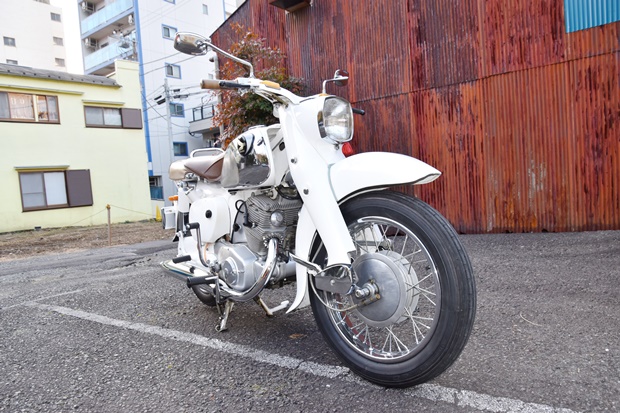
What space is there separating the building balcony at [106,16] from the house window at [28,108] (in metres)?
12.9

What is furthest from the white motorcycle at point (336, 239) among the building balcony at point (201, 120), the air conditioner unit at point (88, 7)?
the air conditioner unit at point (88, 7)

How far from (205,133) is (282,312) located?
25.9m

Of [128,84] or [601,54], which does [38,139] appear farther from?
[601,54]

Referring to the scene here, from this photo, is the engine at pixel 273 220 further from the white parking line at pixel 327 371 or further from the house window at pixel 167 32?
the house window at pixel 167 32

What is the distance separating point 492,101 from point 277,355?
15.7 feet

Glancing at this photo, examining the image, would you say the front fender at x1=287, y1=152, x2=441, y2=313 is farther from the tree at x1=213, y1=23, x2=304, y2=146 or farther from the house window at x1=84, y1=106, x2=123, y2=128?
the house window at x1=84, y1=106, x2=123, y2=128

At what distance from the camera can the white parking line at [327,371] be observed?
1.67 meters

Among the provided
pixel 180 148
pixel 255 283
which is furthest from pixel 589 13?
pixel 180 148

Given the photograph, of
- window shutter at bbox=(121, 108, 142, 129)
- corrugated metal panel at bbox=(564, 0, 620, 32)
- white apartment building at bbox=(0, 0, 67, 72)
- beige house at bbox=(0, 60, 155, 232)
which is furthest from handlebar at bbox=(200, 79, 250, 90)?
white apartment building at bbox=(0, 0, 67, 72)

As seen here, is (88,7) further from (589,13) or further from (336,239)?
(336,239)

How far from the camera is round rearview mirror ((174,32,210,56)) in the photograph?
7.85ft

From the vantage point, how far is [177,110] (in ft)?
89.2

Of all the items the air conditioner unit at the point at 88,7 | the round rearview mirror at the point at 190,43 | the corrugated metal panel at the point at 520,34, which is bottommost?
the round rearview mirror at the point at 190,43

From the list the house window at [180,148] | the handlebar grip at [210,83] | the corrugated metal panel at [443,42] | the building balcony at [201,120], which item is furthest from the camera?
the house window at [180,148]
